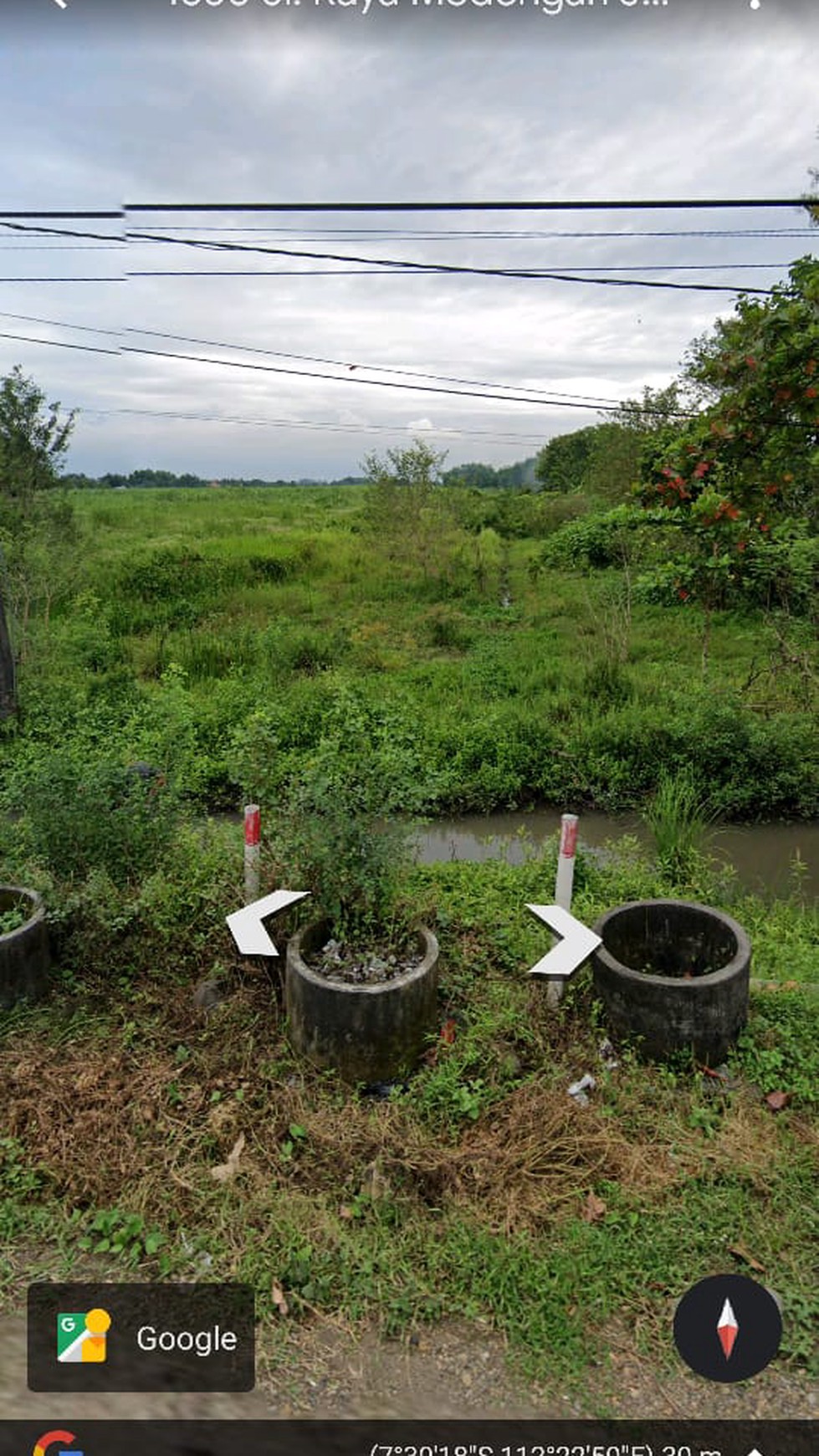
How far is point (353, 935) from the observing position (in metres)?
3.29

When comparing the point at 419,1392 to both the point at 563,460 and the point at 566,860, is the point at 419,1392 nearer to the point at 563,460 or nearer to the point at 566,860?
the point at 566,860

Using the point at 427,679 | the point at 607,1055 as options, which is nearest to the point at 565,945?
the point at 607,1055

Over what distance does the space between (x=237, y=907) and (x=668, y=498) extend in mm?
3507

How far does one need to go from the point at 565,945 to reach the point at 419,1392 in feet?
4.91

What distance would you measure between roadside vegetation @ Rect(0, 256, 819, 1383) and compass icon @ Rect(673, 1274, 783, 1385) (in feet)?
0.18

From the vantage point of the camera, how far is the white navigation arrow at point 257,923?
10.2ft

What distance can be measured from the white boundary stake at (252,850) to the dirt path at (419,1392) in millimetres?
Result: 1705

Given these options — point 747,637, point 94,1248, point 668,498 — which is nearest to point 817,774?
point 668,498

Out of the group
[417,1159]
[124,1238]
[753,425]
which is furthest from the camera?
[753,425]

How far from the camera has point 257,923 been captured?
3.16 m

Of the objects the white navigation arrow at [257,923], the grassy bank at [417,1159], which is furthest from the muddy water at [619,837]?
the white navigation arrow at [257,923]

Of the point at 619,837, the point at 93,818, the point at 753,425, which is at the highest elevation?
the point at 753,425

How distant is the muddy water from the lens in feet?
18.5

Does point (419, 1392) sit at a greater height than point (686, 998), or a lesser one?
lesser
